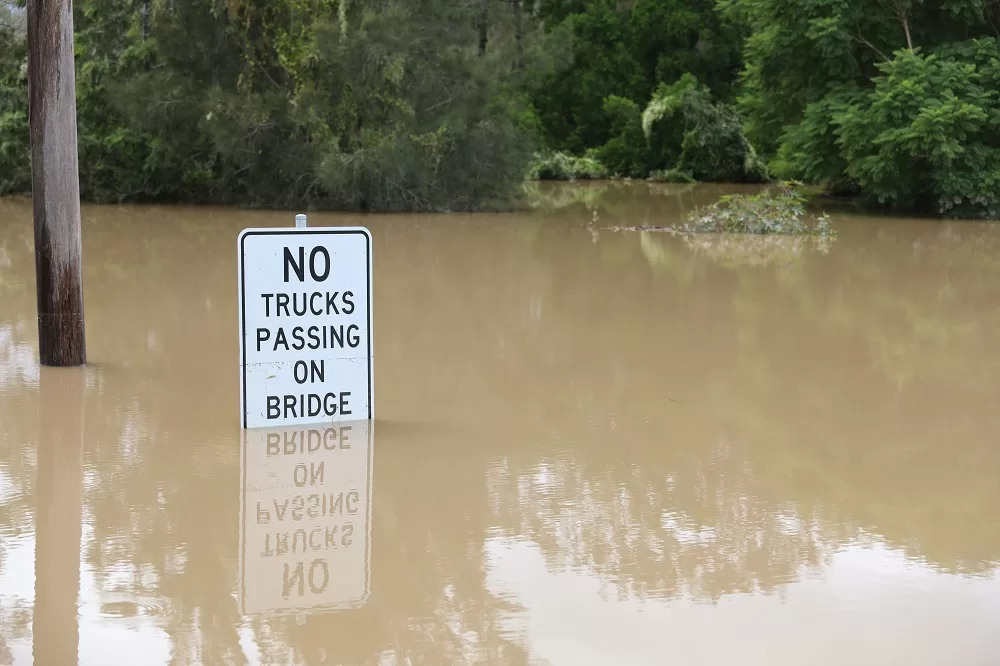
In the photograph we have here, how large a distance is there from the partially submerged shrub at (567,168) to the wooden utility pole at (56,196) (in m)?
32.3

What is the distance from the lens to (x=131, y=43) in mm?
27141

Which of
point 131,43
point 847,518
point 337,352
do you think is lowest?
point 847,518

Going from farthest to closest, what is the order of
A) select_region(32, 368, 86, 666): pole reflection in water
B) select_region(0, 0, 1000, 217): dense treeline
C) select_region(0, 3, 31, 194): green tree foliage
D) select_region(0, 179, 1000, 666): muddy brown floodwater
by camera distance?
select_region(0, 3, 31, 194): green tree foliage → select_region(0, 0, 1000, 217): dense treeline → select_region(0, 179, 1000, 666): muddy brown floodwater → select_region(32, 368, 86, 666): pole reflection in water

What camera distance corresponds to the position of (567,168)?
43.4m

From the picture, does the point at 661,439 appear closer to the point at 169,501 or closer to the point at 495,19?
the point at 169,501

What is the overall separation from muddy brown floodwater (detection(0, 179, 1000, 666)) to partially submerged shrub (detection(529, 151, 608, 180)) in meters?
29.2

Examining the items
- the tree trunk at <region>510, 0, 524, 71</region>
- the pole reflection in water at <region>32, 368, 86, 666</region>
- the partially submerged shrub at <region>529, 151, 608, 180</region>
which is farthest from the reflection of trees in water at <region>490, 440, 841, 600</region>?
the partially submerged shrub at <region>529, 151, 608, 180</region>

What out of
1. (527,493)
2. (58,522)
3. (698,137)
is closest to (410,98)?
(698,137)

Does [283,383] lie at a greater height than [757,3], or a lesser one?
lesser

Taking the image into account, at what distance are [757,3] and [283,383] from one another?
21735 mm

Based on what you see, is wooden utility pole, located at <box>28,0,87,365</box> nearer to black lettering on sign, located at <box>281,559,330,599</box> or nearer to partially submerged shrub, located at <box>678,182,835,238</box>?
black lettering on sign, located at <box>281,559,330,599</box>

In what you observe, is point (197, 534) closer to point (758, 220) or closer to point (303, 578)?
point (303, 578)

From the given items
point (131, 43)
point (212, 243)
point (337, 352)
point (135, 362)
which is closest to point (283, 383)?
point (337, 352)

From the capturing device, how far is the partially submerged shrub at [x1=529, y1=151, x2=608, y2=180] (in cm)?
4222
